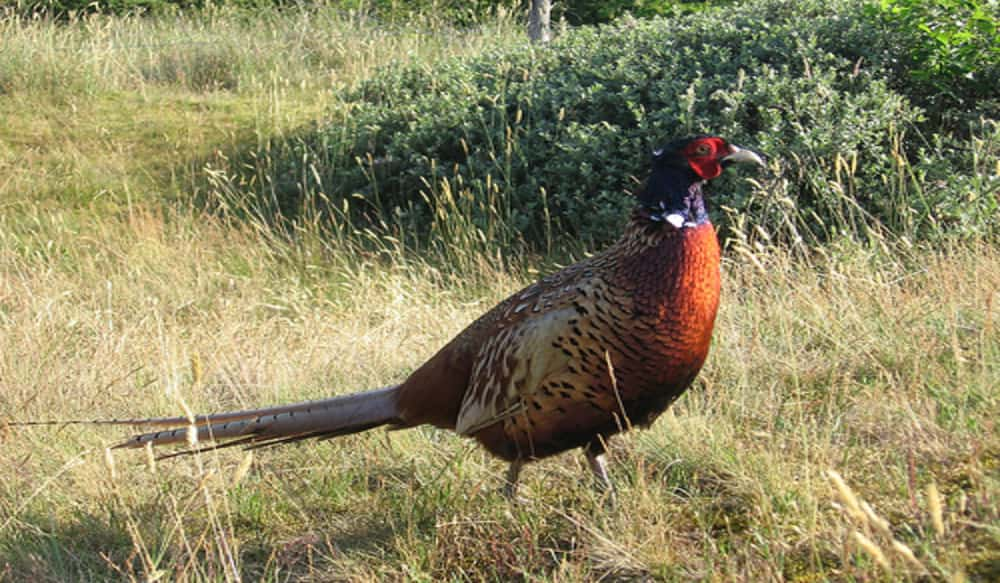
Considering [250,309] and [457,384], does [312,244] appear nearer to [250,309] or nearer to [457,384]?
[250,309]

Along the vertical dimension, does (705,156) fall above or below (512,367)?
above

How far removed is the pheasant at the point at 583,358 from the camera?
265cm

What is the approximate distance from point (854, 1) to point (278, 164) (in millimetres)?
4243

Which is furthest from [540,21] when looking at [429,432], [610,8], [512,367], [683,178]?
[512,367]

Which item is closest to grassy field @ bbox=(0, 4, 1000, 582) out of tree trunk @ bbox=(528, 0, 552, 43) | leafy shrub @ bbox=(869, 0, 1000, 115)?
leafy shrub @ bbox=(869, 0, 1000, 115)

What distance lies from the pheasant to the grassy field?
0.65ft

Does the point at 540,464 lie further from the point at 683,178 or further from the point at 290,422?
the point at 683,178

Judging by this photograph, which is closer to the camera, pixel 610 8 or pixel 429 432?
pixel 429 432

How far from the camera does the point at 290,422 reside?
120 inches

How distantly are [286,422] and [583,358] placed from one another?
3.22ft

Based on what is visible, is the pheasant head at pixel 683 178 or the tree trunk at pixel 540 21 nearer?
the pheasant head at pixel 683 178

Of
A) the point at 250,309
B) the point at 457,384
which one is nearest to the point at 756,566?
the point at 457,384

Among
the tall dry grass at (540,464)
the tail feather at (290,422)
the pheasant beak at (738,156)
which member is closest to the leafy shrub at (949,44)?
the tall dry grass at (540,464)

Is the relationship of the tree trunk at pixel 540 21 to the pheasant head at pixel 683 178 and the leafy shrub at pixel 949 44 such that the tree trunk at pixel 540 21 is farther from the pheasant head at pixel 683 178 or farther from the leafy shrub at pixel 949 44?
the pheasant head at pixel 683 178
